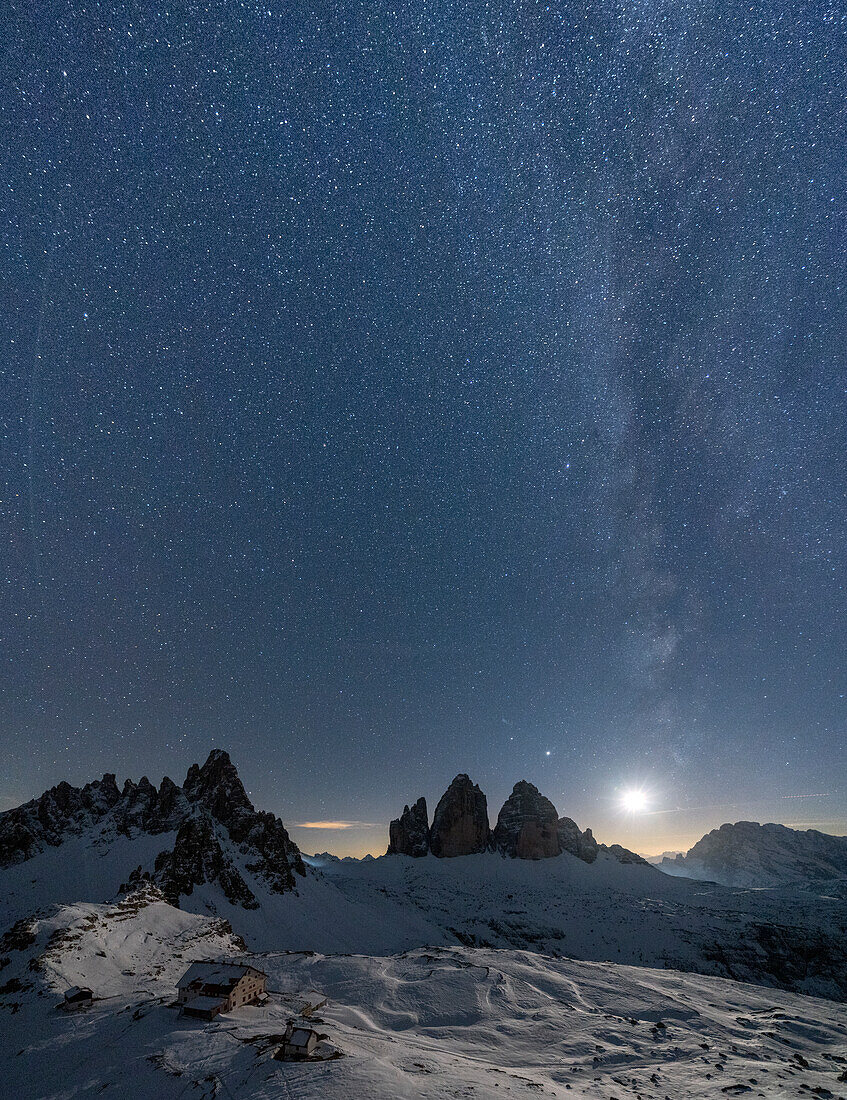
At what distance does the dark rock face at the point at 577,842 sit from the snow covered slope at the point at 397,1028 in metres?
117

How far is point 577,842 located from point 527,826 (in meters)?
25.4

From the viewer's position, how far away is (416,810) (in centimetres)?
19600

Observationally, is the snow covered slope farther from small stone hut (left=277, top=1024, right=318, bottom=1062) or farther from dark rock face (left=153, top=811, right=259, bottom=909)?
dark rock face (left=153, top=811, right=259, bottom=909)

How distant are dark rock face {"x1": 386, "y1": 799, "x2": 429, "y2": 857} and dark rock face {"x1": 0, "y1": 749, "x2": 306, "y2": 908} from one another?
61.1m

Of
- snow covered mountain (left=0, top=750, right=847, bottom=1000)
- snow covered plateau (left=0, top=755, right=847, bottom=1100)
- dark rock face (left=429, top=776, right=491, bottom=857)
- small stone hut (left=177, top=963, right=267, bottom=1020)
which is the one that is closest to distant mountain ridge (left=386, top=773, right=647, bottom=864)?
dark rock face (left=429, top=776, right=491, bottom=857)

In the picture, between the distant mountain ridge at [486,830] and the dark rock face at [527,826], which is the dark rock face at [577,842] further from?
the dark rock face at [527,826]

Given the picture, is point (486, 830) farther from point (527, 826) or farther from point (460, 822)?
point (527, 826)

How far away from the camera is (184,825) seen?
11462cm

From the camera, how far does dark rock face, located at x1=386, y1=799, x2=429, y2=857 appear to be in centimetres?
18262

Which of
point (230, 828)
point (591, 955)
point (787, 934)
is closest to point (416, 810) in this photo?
point (230, 828)

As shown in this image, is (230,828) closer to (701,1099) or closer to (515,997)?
(515,997)

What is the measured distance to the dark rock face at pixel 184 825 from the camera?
10606 centimetres

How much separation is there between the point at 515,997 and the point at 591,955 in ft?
208

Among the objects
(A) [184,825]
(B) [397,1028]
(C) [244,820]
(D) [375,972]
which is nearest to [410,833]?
(C) [244,820]
